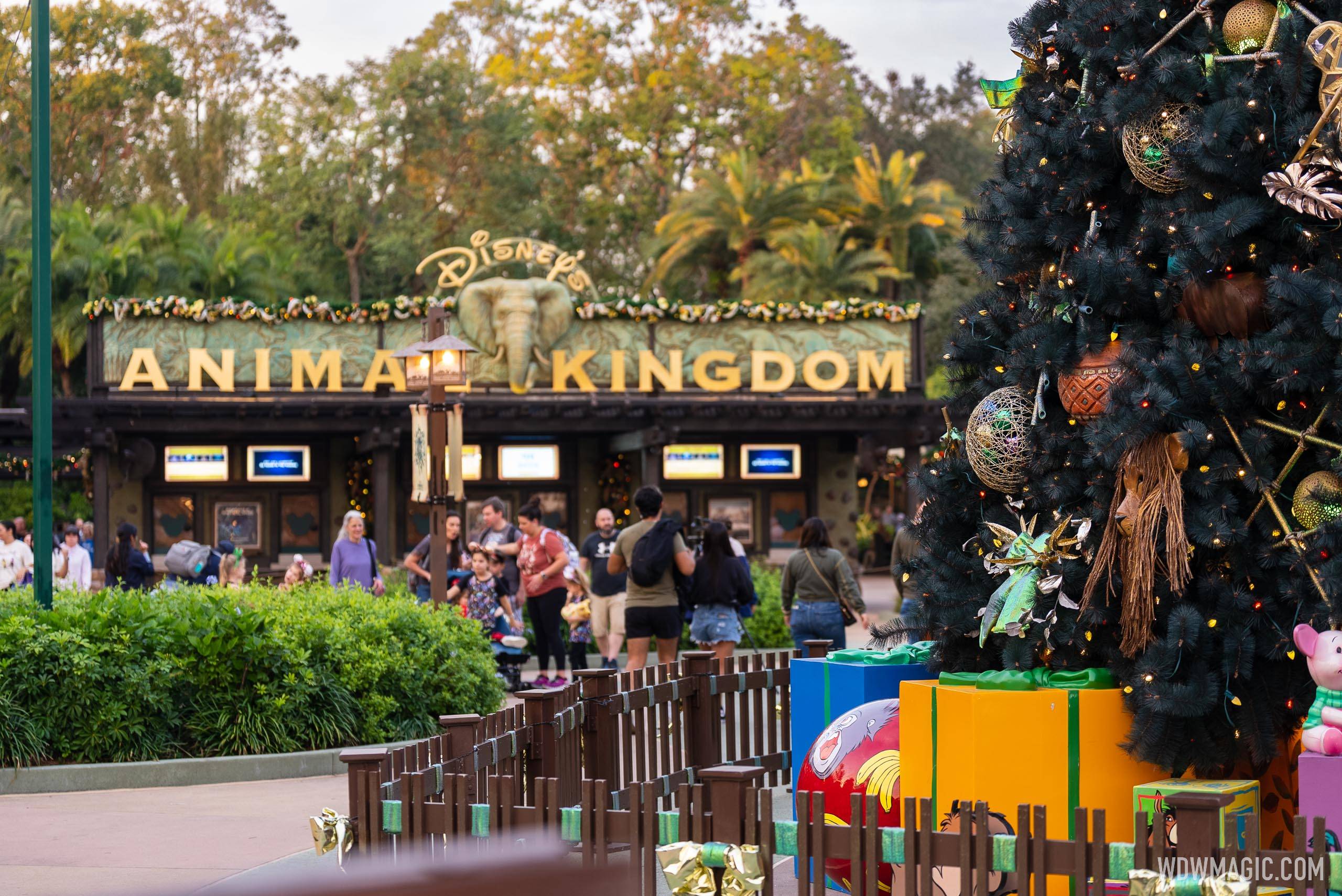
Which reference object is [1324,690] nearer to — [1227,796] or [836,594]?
[1227,796]

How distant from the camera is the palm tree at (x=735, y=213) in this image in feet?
143

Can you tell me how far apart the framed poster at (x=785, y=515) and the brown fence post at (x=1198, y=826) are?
88.1 feet

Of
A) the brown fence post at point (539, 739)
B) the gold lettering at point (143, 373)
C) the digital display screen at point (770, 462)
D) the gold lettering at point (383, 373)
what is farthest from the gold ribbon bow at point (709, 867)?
the digital display screen at point (770, 462)

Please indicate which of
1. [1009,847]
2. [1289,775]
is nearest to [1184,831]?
[1009,847]

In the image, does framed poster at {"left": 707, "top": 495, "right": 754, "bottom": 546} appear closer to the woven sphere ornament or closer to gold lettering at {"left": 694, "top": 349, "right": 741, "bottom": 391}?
gold lettering at {"left": 694, "top": 349, "right": 741, "bottom": 391}

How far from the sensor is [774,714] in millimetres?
9852

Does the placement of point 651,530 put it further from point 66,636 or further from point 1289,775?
point 1289,775

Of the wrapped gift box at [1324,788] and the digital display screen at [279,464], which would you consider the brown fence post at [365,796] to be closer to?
the wrapped gift box at [1324,788]

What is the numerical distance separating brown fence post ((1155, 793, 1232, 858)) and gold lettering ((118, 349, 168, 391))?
25217 millimetres

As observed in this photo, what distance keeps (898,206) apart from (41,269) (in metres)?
35.8

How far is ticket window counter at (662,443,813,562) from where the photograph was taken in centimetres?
3070

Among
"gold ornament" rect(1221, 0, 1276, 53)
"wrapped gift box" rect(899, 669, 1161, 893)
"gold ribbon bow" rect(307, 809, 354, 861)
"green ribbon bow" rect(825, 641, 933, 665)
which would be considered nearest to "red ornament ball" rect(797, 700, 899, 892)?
"wrapped gift box" rect(899, 669, 1161, 893)

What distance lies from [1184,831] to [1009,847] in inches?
18.4

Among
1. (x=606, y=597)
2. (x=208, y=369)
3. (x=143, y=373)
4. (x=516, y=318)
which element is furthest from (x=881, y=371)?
(x=606, y=597)
